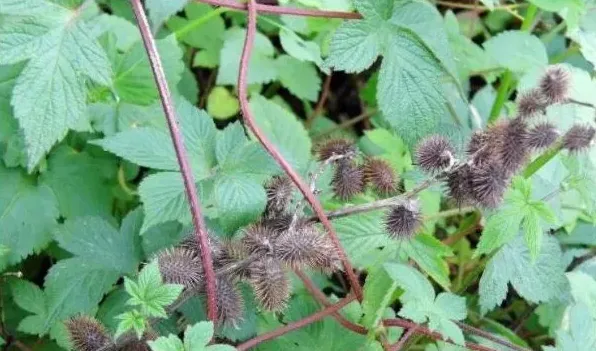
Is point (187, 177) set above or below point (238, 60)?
above

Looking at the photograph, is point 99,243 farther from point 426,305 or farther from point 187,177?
point 426,305

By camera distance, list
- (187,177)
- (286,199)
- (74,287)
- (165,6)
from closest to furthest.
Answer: (187,177), (286,199), (165,6), (74,287)


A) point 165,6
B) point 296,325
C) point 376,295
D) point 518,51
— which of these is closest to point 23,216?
point 165,6

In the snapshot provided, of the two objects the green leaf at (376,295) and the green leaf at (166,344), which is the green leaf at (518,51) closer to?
the green leaf at (376,295)

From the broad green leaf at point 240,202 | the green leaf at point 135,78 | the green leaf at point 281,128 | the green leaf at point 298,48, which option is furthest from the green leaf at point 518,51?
the broad green leaf at point 240,202

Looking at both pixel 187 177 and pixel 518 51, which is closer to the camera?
pixel 187 177

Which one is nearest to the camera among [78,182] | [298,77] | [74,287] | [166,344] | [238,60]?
[166,344]

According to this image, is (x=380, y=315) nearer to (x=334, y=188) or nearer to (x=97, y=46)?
(x=334, y=188)

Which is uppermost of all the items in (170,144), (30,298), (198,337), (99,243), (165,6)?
(165,6)
